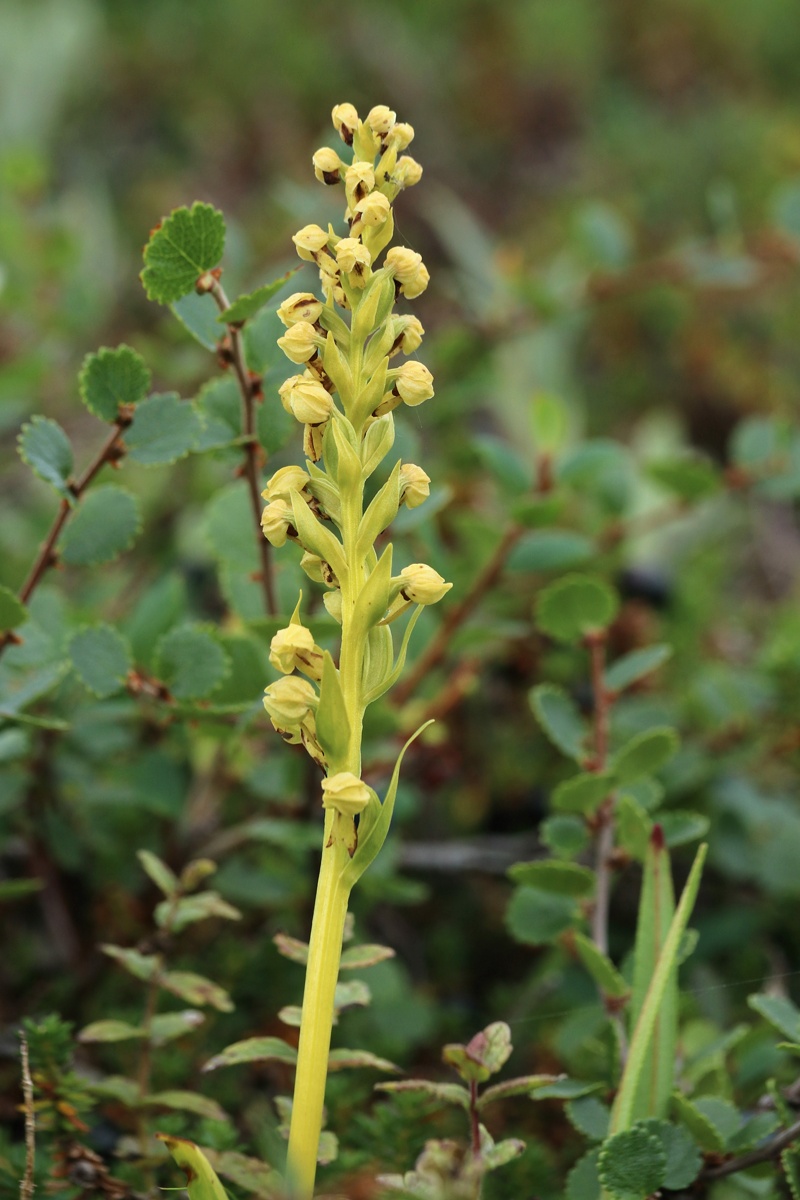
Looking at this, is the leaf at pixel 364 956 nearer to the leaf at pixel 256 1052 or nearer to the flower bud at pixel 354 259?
the leaf at pixel 256 1052

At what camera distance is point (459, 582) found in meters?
1.19

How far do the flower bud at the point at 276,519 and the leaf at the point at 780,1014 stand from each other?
391mm

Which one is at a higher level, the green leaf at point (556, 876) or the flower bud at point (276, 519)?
the flower bud at point (276, 519)

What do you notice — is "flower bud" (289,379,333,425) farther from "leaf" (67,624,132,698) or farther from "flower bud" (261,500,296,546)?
"leaf" (67,624,132,698)

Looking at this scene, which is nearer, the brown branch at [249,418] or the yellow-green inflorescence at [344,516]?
the yellow-green inflorescence at [344,516]

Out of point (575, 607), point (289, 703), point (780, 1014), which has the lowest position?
point (780, 1014)

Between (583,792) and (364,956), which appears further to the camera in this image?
(583,792)

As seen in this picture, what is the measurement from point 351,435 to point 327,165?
16 cm

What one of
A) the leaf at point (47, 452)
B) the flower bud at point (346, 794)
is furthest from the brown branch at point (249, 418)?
the flower bud at point (346, 794)

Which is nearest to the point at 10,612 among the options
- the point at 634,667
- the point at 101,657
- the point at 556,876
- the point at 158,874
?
the point at 101,657

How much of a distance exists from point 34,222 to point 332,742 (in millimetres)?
1434

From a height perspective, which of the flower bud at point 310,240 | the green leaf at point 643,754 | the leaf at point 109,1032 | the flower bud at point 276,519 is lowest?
the leaf at point 109,1032

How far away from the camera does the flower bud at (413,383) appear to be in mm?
573

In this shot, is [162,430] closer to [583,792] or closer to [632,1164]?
[583,792]
